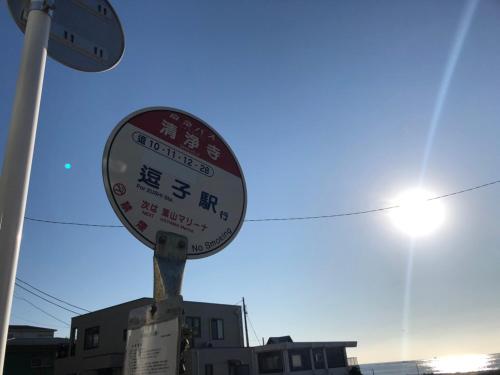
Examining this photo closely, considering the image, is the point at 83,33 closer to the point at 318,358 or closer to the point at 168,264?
the point at 168,264

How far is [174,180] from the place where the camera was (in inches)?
80.7

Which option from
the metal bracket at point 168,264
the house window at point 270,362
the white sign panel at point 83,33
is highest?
the white sign panel at point 83,33

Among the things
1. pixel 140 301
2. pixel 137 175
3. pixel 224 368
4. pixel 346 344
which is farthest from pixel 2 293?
pixel 346 344

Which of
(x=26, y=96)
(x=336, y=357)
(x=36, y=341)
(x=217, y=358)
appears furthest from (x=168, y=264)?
(x=336, y=357)

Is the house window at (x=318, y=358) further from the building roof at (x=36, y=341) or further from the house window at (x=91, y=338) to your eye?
the building roof at (x=36, y=341)

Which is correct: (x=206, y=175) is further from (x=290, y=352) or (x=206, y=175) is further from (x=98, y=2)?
(x=290, y=352)

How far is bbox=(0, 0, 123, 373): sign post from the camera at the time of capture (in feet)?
5.16

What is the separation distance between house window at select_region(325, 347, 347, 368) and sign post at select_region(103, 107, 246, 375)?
1216 inches

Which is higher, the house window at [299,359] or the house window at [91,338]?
the house window at [91,338]

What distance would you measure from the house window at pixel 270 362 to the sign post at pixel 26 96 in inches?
1119

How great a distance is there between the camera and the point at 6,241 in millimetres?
1572

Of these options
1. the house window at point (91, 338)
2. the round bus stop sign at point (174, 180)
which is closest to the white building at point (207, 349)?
the house window at point (91, 338)

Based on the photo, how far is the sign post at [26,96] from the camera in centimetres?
157

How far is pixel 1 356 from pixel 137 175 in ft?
2.79
